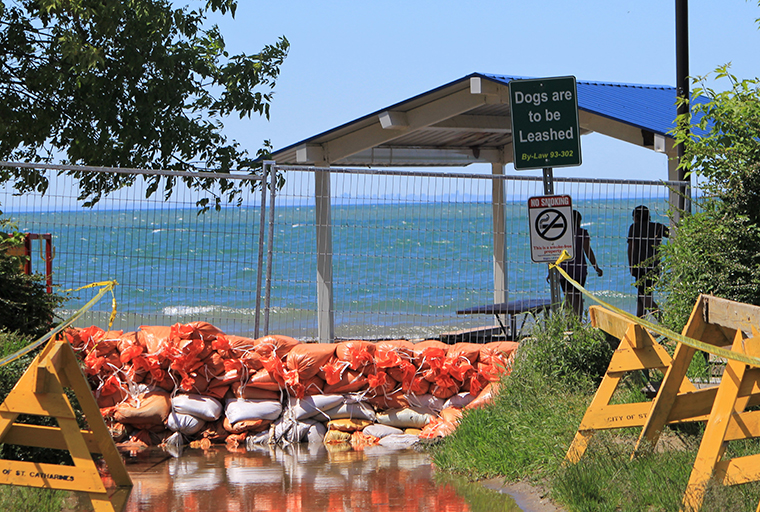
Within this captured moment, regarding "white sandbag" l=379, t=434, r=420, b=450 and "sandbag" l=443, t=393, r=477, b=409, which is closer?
"white sandbag" l=379, t=434, r=420, b=450

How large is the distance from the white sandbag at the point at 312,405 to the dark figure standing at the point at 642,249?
3440 mm

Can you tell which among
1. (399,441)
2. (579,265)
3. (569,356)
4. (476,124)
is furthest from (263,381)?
(476,124)

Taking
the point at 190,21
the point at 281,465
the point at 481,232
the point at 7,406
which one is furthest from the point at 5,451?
the point at 190,21

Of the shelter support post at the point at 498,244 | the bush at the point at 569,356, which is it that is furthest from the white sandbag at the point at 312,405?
the shelter support post at the point at 498,244

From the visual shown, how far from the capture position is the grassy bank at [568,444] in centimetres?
422

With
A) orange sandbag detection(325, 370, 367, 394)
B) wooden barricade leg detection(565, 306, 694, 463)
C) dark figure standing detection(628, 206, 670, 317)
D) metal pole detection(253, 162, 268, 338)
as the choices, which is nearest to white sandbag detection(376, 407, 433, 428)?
orange sandbag detection(325, 370, 367, 394)

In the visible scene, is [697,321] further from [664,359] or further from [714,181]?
[714,181]

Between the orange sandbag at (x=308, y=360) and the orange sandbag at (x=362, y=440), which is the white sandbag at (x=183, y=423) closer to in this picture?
the orange sandbag at (x=308, y=360)

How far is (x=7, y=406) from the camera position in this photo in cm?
425

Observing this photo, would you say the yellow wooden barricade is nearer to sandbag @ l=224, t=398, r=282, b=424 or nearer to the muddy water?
the muddy water

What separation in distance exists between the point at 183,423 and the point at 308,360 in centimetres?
122

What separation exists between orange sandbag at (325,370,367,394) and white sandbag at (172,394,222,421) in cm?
100

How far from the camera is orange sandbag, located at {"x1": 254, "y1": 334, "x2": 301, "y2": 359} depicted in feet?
23.2

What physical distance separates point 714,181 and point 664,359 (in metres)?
2.93
